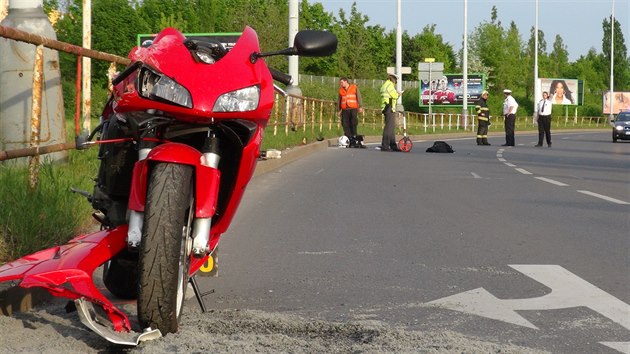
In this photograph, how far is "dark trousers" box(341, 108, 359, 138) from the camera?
3125 cm

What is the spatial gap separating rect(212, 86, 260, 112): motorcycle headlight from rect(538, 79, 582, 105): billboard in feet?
353

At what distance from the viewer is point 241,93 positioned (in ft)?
15.8

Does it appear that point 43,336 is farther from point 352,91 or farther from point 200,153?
point 352,91

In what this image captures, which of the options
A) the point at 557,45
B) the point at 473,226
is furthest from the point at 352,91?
the point at 557,45

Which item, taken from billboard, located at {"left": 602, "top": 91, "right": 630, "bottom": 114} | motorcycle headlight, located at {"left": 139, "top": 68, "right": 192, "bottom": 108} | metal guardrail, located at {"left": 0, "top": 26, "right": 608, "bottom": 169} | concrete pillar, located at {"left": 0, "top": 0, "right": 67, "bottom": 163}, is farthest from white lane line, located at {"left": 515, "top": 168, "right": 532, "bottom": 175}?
billboard, located at {"left": 602, "top": 91, "right": 630, "bottom": 114}

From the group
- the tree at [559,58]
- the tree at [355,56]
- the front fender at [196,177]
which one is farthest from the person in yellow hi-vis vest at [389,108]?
the tree at [559,58]

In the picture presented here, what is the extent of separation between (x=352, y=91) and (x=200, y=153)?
2702cm

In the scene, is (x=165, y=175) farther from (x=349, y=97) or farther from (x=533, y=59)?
(x=533, y=59)

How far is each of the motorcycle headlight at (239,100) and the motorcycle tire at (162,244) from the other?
0.32 meters

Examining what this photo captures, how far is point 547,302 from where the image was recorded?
5.98m

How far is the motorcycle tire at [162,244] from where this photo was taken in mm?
4445

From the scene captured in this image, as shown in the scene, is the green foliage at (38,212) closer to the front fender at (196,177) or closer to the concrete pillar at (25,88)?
the concrete pillar at (25,88)

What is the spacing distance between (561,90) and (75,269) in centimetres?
10954

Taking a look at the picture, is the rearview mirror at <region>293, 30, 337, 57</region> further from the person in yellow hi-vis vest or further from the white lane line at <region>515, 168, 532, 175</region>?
the person in yellow hi-vis vest
